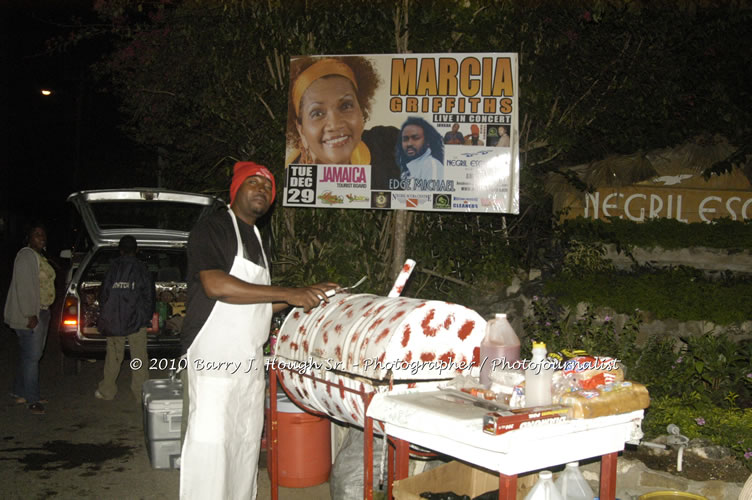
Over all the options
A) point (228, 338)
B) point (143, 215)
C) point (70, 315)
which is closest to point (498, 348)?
point (228, 338)

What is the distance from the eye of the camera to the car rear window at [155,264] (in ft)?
27.2

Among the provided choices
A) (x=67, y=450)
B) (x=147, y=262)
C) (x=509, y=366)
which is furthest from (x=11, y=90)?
(x=509, y=366)

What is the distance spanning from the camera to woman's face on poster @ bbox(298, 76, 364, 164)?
20.1 feet

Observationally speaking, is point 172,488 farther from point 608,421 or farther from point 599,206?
point 599,206

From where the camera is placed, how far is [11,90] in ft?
128

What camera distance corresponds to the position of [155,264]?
30.7ft

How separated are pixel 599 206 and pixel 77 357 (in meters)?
6.23

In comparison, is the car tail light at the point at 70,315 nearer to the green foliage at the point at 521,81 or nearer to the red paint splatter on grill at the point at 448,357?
the green foliage at the point at 521,81

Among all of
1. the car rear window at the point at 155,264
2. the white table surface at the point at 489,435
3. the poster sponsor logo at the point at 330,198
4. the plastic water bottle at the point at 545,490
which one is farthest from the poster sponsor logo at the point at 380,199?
the car rear window at the point at 155,264

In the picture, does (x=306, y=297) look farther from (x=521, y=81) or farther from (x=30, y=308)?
(x=30, y=308)

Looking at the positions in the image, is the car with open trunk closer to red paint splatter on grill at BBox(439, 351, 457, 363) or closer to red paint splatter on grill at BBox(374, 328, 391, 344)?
red paint splatter on grill at BBox(374, 328, 391, 344)

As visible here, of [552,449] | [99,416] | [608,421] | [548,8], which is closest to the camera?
[552,449]

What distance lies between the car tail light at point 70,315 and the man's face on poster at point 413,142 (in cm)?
442

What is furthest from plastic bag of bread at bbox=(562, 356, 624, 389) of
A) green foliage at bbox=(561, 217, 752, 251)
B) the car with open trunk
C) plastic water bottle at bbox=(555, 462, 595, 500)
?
the car with open trunk
